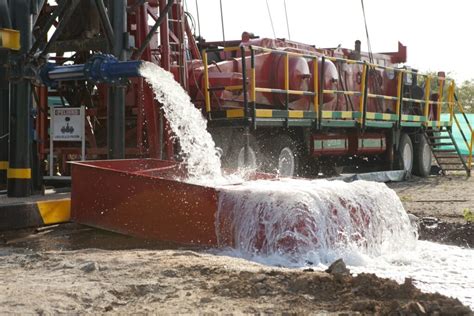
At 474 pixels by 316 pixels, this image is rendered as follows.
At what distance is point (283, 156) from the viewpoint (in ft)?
46.2

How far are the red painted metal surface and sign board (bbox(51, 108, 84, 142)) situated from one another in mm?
2641

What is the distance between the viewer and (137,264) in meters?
5.55

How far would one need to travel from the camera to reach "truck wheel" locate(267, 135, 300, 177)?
1368 centimetres

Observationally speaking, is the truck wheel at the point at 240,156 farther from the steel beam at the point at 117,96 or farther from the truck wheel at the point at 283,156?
the steel beam at the point at 117,96

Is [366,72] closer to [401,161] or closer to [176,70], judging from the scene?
[401,161]

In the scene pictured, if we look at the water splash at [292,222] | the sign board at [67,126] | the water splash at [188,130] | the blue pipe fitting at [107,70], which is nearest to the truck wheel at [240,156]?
the water splash at [188,130]

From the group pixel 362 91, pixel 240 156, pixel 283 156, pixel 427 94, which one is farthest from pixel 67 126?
pixel 427 94

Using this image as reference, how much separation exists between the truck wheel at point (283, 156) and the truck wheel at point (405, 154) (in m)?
5.20

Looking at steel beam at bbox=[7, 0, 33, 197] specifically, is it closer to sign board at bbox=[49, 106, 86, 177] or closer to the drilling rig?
the drilling rig

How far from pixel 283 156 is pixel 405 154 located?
6.31 meters

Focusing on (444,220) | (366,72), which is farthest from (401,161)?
(444,220)

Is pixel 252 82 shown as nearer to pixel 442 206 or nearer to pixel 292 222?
pixel 442 206

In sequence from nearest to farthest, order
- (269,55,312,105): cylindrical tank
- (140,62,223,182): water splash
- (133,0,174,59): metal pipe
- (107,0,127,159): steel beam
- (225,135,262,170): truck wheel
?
(107,0,127,159): steel beam, (133,0,174,59): metal pipe, (140,62,223,182): water splash, (225,135,262,170): truck wheel, (269,55,312,105): cylindrical tank

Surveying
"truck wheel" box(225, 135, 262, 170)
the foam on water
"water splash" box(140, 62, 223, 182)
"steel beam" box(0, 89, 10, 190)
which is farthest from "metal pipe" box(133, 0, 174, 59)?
"truck wheel" box(225, 135, 262, 170)
